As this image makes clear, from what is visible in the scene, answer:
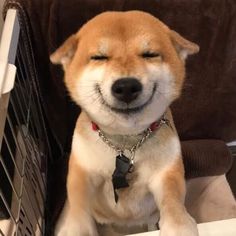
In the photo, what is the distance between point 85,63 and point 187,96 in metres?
0.56

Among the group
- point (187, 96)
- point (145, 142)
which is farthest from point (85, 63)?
point (187, 96)

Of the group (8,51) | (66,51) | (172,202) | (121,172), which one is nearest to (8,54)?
(8,51)

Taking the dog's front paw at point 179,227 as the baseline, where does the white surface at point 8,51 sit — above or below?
above

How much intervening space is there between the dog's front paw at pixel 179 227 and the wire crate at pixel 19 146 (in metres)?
0.33

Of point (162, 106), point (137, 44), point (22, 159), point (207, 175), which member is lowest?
point (207, 175)

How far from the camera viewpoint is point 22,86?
45.1 inches

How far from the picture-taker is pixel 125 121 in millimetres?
862

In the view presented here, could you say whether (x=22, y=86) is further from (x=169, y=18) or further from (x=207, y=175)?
(x=207, y=175)

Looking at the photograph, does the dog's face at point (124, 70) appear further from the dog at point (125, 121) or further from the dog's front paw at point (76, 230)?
the dog's front paw at point (76, 230)

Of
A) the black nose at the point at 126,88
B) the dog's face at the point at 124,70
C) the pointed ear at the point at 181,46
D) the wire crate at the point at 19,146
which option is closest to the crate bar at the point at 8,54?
the wire crate at the point at 19,146

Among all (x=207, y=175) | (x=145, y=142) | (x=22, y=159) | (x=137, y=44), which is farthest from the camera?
(x=207, y=175)

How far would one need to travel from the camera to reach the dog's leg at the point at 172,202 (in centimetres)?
79

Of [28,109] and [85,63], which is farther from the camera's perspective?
[28,109]

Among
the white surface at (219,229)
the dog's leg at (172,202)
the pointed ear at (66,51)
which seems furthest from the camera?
the pointed ear at (66,51)
